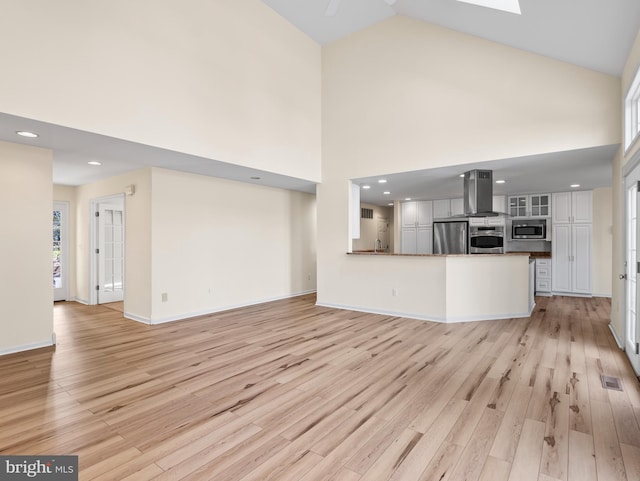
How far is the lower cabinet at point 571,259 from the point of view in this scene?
728cm

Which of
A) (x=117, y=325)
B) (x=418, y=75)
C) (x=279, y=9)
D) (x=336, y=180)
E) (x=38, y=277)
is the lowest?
(x=117, y=325)

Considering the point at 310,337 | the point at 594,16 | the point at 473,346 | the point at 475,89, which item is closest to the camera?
the point at 594,16

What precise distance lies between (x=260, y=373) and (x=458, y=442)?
5.83ft

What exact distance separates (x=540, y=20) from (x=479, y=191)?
90.6 inches

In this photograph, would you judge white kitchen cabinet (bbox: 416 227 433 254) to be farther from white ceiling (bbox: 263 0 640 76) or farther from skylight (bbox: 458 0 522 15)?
skylight (bbox: 458 0 522 15)

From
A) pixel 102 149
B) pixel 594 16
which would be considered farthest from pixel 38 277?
pixel 594 16

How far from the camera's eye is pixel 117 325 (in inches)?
195

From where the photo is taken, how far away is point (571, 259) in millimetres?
7434

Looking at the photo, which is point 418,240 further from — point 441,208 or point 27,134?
point 27,134

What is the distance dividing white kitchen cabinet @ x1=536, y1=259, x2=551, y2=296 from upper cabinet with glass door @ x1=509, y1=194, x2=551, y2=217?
3.65ft

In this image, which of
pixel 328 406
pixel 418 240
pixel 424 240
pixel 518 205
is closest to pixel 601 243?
pixel 518 205

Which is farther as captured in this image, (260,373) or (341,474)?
(260,373)

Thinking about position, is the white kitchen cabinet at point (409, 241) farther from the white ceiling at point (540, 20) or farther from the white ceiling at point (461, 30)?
the white ceiling at point (540, 20)

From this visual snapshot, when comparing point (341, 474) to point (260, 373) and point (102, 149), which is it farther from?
point (102, 149)
